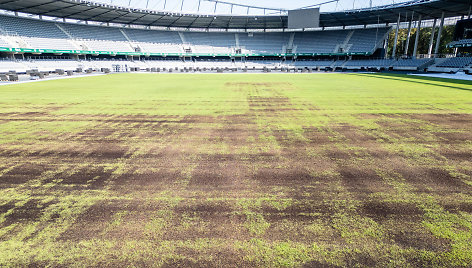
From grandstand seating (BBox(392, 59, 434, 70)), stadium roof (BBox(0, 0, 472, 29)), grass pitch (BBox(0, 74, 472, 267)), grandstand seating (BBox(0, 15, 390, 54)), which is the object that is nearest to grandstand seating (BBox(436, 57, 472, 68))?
grandstand seating (BBox(392, 59, 434, 70))

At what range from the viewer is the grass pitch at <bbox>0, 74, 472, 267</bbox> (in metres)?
2.62

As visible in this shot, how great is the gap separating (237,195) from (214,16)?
59945mm

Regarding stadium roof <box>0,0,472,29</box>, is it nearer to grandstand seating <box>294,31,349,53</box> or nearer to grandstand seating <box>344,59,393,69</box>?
grandstand seating <box>294,31,349,53</box>

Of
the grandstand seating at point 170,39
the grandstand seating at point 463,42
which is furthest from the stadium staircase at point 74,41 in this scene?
the grandstand seating at point 463,42

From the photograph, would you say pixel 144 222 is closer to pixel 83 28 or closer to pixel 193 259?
pixel 193 259

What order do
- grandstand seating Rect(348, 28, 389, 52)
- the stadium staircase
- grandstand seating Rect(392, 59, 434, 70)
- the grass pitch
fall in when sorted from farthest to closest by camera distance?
grandstand seating Rect(348, 28, 389, 52) → the stadium staircase → grandstand seating Rect(392, 59, 434, 70) → the grass pitch

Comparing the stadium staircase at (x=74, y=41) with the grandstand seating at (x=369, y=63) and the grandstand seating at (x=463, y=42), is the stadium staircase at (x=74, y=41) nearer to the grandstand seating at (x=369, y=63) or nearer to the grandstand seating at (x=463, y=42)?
the grandstand seating at (x=369, y=63)

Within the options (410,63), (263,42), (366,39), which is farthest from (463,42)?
(263,42)

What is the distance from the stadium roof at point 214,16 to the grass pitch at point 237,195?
45.9 metres

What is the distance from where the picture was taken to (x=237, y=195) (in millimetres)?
3734

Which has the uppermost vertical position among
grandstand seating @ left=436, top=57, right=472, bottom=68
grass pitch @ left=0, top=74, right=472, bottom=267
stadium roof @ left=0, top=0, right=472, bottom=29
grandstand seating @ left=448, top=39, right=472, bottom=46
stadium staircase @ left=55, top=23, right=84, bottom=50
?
stadium roof @ left=0, top=0, right=472, bottom=29

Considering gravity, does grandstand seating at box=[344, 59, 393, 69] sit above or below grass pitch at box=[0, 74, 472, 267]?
above

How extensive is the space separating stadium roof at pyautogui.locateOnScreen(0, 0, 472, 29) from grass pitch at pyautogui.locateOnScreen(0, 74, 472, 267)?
45.9 metres

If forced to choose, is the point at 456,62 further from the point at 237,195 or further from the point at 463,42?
the point at 237,195
